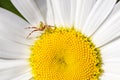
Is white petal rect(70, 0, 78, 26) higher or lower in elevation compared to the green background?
lower

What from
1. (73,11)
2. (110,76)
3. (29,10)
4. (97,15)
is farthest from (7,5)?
(110,76)

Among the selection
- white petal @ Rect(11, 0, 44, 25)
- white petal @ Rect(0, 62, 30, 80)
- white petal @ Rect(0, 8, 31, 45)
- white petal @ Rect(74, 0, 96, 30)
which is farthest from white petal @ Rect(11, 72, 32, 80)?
white petal @ Rect(74, 0, 96, 30)

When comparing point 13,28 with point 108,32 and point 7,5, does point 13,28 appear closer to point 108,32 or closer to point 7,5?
point 7,5

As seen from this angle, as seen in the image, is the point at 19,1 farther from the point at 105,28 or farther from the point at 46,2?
the point at 105,28

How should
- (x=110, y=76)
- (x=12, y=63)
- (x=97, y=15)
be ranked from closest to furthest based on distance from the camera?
(x=97, y=15) → (x=110, y=76) → (x=12, y=63)

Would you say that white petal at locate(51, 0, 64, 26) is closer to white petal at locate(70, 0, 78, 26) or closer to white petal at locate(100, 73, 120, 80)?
white petal at locate(70, 0, 78, 26)

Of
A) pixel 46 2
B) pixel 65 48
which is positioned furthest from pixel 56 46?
pixel 46 2

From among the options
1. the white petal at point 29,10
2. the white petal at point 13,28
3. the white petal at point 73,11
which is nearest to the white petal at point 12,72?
the white petal at point 13,28
